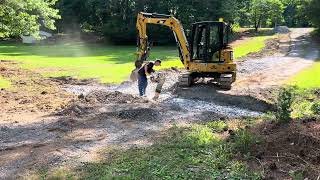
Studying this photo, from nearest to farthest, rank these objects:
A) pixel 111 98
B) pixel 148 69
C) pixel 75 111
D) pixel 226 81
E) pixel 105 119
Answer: pixel 105 119 < pixel 75 111 < pixel 111 98 < pixel 148 69 < pixel 226 81

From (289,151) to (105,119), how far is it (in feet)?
21.1

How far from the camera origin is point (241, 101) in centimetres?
1917

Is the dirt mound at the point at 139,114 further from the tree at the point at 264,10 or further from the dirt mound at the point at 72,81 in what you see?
the tree at the point at 264,10

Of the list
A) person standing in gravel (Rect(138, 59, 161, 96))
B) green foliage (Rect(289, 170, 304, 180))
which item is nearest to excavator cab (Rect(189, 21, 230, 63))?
person standing in gravel (Rect(138, 59, 161, 96))

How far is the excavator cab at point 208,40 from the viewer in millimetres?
21766

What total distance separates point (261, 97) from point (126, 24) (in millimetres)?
46094

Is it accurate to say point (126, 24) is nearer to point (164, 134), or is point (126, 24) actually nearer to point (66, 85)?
point (66, 85)

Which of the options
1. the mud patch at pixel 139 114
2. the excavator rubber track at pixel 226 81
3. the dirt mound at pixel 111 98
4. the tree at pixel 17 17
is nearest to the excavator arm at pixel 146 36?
the excavator rubber track at pixel 226 81

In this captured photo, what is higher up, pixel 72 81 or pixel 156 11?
pixel 156 11

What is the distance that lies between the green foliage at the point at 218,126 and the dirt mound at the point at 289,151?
126cm

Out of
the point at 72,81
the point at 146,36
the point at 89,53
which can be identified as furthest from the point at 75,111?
the point at 89,53

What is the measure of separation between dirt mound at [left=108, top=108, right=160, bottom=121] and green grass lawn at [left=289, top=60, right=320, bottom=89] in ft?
36.3

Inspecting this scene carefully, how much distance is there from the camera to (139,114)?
15.4 meters

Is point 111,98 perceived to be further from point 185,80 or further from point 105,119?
point 185,80
